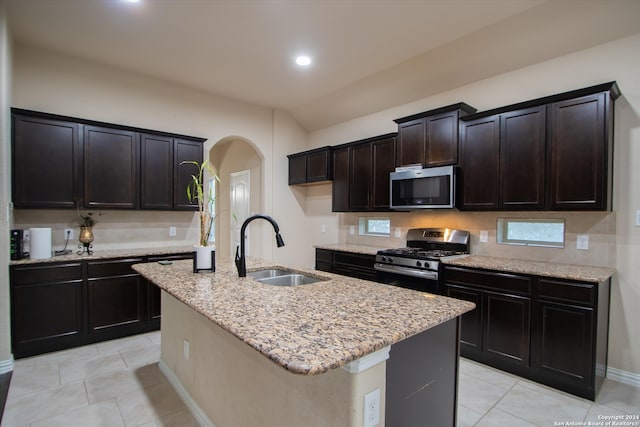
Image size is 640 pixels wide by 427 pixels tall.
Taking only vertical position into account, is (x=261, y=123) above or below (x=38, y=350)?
above

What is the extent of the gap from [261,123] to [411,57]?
255 centimetres

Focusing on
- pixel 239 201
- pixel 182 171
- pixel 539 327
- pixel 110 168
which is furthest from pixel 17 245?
pixel 539 327

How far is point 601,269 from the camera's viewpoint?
261cm

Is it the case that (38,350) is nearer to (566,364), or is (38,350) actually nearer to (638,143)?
(566,364)

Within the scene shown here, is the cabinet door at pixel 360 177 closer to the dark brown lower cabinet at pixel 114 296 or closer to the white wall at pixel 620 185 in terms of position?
the white wall at pixel 620 185

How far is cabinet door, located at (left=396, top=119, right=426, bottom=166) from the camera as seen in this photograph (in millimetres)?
3590

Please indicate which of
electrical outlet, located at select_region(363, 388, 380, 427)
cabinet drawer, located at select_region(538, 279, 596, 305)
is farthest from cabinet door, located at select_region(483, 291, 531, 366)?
electrical outlet, located at select_region(363, 388, 380, 427)

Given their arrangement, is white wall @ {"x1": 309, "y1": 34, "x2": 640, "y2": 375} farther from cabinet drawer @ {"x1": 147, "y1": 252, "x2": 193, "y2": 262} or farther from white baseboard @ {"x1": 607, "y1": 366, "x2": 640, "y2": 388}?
cabinet drawer @ {"x1": 147, "y1": 252, "x2": 193, "y2": 262}

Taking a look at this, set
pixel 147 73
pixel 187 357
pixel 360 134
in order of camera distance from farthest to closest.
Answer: pixel 360 134
pixel 147 73
pixel 187 357

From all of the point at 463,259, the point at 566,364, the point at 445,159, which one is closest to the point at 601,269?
the point at 566,364

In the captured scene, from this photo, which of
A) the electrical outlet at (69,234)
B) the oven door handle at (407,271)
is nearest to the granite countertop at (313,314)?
the oven door handle at (407,271)

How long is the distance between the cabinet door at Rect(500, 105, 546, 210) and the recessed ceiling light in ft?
6.74

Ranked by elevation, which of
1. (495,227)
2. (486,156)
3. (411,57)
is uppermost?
(411,57)

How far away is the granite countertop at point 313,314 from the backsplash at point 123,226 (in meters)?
2.21
